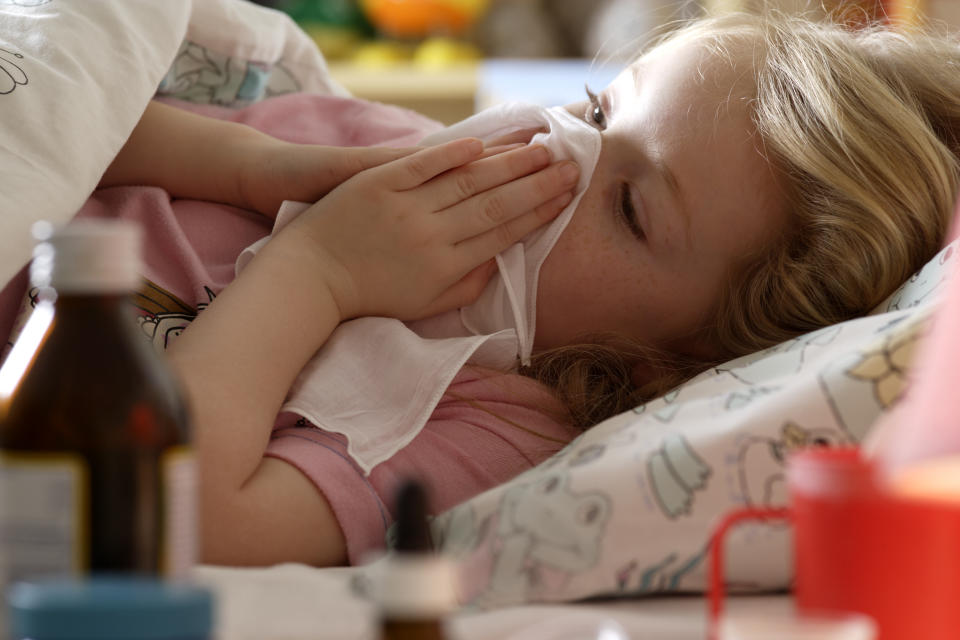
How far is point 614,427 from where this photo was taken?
2.52ft

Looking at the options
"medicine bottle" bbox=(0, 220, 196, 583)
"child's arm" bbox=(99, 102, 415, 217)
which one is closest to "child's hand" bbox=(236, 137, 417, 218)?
"child's arm" bbox=(99, 102, 415, 217)

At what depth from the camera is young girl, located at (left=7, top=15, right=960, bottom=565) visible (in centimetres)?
93

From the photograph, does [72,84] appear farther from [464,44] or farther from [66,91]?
[464,44]

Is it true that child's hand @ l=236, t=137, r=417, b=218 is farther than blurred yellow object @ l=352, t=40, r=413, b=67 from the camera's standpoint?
No

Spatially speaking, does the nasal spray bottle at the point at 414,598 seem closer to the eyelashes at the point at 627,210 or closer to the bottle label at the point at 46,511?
the bottle label at the point at 46,511

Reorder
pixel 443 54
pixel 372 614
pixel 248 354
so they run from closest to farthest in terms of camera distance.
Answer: pixel 372 614, pixel 248 354, pixel 443 54

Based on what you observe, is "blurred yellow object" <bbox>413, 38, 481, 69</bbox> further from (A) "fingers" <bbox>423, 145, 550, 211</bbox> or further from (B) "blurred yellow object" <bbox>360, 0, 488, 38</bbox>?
(A) "fingers" <bbox>423, 145, 550, 211</bbox>

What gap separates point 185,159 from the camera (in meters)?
1.05

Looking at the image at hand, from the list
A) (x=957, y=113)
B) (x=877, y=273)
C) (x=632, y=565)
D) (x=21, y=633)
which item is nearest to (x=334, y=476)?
(x=632, y=565)

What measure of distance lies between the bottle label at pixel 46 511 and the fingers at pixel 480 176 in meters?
0.56

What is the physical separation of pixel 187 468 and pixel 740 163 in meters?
0.67

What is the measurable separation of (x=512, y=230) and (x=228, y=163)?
11.3 inches

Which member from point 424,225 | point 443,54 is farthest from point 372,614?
point 443,54

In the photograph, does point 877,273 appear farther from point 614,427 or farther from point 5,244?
point 5,244
